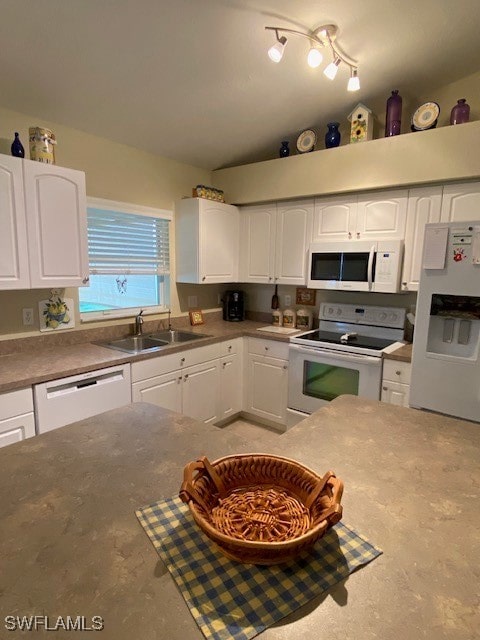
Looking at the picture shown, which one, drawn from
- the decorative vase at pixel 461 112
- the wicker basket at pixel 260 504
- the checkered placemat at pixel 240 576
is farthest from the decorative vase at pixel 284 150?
the checkered placemat at pixel 240 576

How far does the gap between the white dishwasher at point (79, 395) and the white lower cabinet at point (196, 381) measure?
11 cm

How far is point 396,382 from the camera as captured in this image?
2438mm

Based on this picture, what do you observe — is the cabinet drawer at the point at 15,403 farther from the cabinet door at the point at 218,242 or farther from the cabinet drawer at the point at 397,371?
the cabinet drawer at the point at 397,371

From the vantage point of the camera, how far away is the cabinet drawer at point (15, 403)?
1.74 meters

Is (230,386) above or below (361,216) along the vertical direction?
below

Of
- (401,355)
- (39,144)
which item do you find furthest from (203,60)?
(401,355)

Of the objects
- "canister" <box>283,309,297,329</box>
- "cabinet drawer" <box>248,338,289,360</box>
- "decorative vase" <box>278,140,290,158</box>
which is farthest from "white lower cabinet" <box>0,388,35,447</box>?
"decorative vase" <box>278,140,290,158</box>

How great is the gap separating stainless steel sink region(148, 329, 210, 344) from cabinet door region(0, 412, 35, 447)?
1.32 metres

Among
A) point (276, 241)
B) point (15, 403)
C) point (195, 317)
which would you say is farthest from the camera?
point (195, 317)

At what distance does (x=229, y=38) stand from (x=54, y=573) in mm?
2440

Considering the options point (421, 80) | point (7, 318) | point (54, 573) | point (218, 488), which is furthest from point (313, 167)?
point (54, 573)

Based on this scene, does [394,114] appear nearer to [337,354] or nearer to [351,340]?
[351,340]

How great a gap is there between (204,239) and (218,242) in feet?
0.59

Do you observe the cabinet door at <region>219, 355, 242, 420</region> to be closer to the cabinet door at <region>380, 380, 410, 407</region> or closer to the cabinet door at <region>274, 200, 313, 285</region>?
the cabinet door at <region>274, 200, 313, 285</region>
